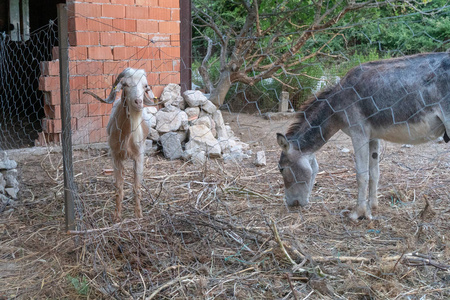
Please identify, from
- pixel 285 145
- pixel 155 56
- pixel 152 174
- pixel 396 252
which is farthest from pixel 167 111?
pixel 396 252

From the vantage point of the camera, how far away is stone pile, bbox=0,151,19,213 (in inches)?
208

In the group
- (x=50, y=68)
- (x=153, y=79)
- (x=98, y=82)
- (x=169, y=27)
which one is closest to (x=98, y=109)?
(x=98, y=82)

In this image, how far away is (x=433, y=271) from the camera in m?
3.63

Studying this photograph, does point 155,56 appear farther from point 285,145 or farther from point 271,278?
point 271,278

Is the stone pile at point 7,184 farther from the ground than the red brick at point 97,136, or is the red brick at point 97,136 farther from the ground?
the red brick at point 97,136

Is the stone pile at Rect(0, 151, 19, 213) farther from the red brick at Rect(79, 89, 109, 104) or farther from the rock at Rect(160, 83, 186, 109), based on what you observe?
the rock at Rect(160, 83, 186, 109)

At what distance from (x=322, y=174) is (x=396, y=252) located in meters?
2.42

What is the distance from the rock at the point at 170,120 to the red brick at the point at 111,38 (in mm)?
1260

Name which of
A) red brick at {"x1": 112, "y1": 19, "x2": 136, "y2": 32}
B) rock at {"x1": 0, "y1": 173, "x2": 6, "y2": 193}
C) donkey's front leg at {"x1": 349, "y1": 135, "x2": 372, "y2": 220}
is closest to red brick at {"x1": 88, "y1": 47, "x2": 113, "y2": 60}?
red brick at {"x1": 112, "y1": 19, "x2": 136, "y2": 32}

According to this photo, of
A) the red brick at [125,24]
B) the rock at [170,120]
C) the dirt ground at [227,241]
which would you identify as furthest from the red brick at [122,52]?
the dirt ground at [227,241]

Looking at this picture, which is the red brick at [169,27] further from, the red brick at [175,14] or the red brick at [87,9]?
the red brick at [87,9]

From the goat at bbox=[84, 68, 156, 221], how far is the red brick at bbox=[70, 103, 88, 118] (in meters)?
1.85

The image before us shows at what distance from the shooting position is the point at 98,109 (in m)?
7.24

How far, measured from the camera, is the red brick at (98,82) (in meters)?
7.10
